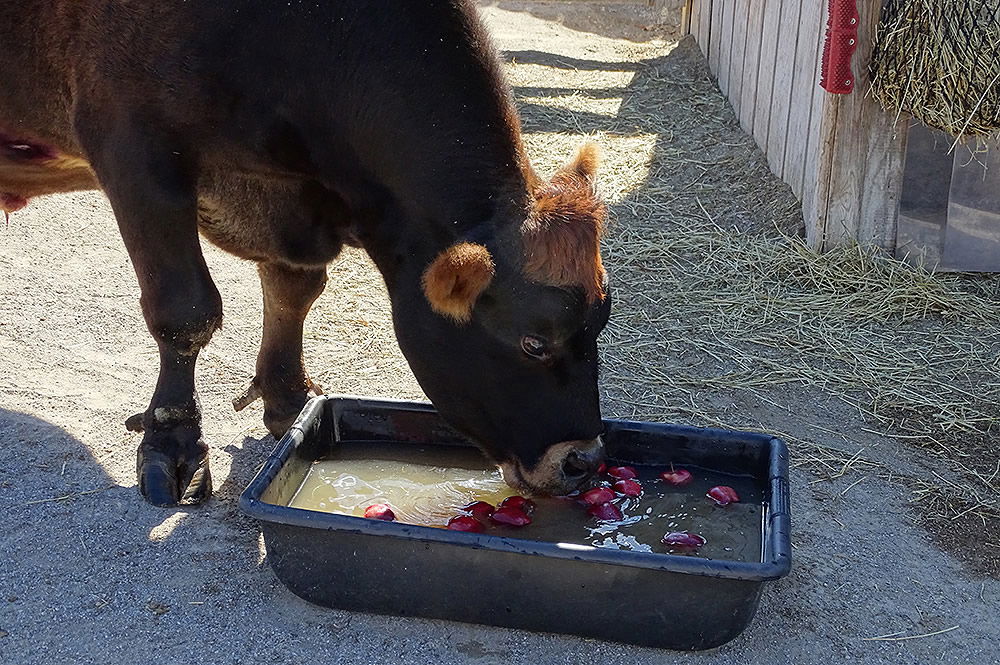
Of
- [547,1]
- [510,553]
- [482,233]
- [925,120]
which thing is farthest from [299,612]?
[547,1]

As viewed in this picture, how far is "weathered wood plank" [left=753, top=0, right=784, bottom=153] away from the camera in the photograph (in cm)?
694

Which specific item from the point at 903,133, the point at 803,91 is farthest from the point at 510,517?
the point at 803,91

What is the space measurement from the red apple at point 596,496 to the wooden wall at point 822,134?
9.68 ft

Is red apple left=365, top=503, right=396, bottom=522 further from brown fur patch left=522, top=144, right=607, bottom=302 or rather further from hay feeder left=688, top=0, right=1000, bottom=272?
hay feeder left=688, top=0, right=1000, bottom=272

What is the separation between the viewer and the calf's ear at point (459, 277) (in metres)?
2.89

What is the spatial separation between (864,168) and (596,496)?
3048 millimetres

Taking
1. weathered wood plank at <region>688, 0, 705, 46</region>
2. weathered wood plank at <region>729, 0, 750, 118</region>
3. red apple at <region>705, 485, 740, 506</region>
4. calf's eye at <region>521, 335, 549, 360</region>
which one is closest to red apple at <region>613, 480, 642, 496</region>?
red apple at <region>705, 485, 740, 506</region>

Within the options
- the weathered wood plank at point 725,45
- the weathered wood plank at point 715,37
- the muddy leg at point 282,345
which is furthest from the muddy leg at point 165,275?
the weathered wood plank at point 715,37

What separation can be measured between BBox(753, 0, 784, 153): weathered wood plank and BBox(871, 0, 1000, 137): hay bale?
168 cm

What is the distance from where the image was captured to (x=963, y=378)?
4.76m

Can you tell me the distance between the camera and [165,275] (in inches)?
133

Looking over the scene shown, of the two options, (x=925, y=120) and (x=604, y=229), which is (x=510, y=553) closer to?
(x=604, y=229)

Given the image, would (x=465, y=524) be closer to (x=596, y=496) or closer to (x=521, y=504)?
(x=521, y=504)

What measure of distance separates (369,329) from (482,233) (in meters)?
2.07
